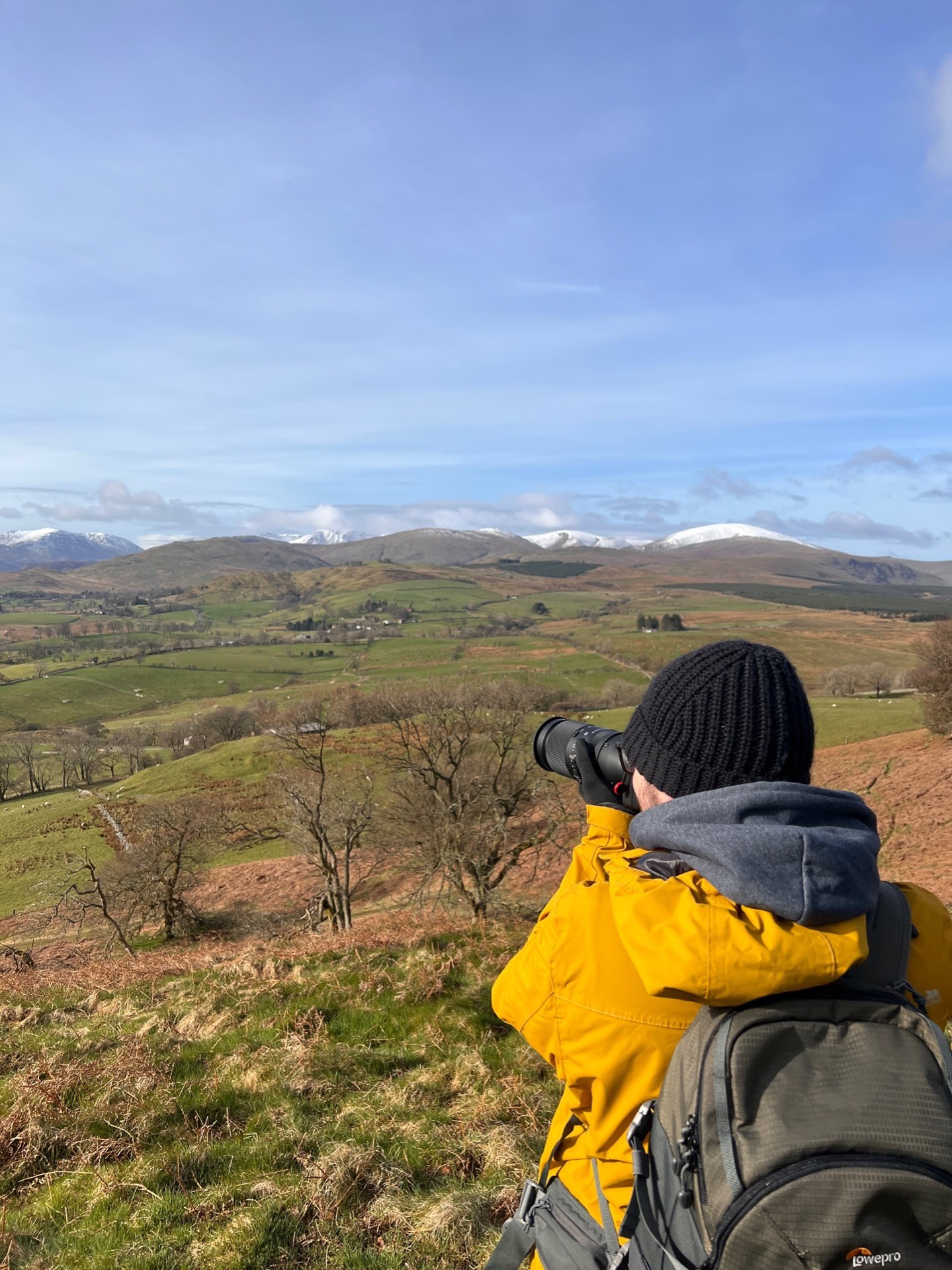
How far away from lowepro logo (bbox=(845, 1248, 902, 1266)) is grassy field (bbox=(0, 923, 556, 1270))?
2880 mm

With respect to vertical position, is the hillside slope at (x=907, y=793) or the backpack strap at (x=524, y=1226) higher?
the backpack strap at (x=524, y=1226)

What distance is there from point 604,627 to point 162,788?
3762 inches

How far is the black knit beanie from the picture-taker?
171 cm

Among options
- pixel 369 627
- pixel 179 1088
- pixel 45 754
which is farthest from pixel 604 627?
pixel 179 1088

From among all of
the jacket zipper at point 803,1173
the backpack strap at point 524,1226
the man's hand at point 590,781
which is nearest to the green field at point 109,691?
the man's hand at point 590,781

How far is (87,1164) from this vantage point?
407cm

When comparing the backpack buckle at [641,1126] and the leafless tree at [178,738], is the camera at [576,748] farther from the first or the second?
the leafless tree at [178,738]

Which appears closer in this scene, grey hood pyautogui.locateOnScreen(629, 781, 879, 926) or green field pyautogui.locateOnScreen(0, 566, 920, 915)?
grey hood pyautogui.locateOnScreen(629, 781, 879, 926)

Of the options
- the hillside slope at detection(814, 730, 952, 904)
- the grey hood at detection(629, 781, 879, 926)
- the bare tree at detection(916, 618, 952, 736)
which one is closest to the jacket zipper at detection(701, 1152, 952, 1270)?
the grey hood at detection(629, 781, 879, 926)

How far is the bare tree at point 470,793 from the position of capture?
15406 millimetres

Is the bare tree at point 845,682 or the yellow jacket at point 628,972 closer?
the yellow jacket at point 628,972

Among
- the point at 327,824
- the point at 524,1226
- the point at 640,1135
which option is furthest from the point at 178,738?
the point at 640,1135

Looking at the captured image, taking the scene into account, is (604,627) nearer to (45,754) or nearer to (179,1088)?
(45,754)

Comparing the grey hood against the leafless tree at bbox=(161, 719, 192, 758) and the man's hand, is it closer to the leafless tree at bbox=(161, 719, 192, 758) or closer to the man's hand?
the man's hand
